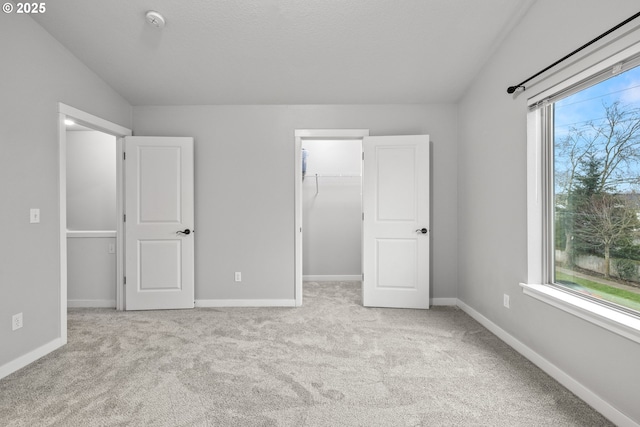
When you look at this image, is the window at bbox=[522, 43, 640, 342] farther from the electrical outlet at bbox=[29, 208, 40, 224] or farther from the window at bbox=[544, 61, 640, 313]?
the electrical outlet at bbox=[29, 208, 40, 224]

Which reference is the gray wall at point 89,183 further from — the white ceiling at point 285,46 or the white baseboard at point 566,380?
the white baseboard at point 566,380

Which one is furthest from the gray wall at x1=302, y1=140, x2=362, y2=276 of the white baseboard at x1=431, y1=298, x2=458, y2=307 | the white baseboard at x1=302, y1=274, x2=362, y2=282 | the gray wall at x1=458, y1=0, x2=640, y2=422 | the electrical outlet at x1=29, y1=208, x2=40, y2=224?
the electrical outlet at x1=29, y1=208, x2=40, y2=224

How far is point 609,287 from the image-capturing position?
6.22 feet

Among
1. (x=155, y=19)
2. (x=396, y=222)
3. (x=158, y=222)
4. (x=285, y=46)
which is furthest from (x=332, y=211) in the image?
(x=155, y=19)

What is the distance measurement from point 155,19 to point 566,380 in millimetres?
3916

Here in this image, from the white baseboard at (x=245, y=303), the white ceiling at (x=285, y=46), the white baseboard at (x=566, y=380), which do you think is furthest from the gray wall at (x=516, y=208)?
the white baseboard at (x=245, y=303)

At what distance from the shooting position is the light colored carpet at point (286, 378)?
5.64 feet

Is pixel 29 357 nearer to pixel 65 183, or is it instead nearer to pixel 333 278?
pixel 65 183

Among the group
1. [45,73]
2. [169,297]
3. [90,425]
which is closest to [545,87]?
[90,425]

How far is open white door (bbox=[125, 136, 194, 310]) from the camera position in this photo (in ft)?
11.6

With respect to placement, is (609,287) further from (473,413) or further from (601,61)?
(601,61)

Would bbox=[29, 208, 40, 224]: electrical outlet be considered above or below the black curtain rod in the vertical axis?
below

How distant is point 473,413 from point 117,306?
12.2 ft

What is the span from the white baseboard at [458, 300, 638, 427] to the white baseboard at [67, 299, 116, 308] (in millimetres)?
4170
